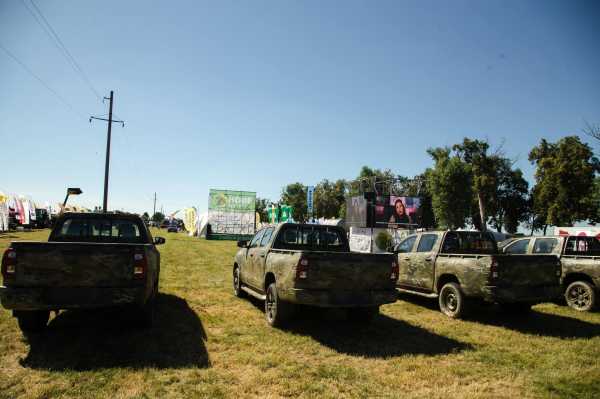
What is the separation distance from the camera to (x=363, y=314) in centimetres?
735

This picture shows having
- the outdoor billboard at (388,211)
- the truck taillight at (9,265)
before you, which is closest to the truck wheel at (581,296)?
the truck taillight at (9,265)

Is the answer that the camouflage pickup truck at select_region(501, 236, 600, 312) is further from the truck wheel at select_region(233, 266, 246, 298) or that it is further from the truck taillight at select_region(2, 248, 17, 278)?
the truck taillight at select_region(2, 248, 17, 278)

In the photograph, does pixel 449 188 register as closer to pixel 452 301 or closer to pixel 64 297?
pixel 452 301

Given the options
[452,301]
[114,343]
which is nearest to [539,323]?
[452,301]

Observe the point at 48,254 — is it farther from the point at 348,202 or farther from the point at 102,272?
the point at 348,202

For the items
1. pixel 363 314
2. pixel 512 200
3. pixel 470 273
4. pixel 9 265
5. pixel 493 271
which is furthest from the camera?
pixel 512 200

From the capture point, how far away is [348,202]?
3650 cm

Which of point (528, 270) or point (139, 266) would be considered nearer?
point (139, 266)

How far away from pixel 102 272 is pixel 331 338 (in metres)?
3.66

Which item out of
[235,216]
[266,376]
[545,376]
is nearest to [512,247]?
[545,376]

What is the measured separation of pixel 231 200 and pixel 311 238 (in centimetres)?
3862

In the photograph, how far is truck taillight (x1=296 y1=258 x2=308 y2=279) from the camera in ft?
20.2

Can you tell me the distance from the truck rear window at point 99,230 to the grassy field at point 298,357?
142 centimetres

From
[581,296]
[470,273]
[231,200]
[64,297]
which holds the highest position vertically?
[231,200]
